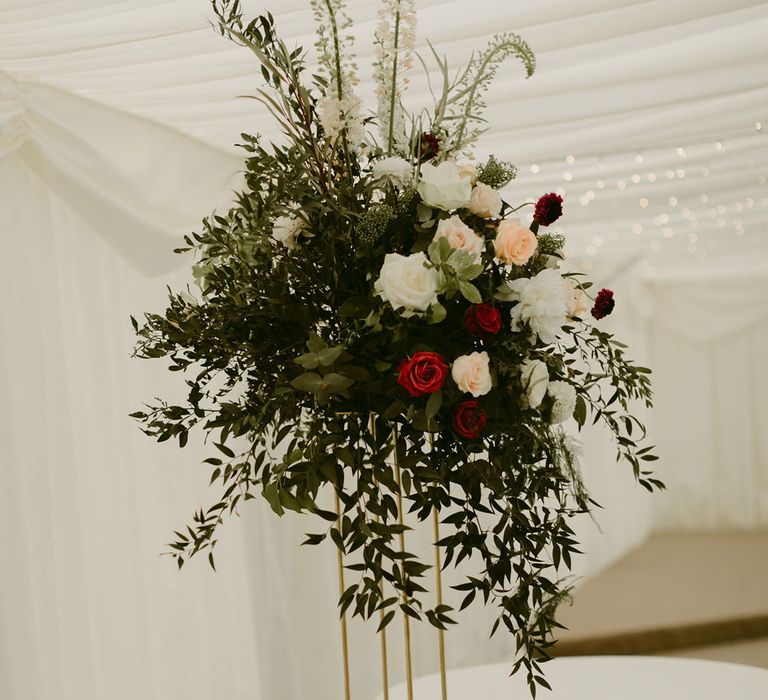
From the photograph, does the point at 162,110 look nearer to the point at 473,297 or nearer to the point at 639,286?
the point at 473,297

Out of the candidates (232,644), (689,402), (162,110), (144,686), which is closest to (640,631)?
(689,402)

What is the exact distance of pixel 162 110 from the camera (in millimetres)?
2316

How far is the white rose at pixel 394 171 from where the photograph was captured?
1.07 metres

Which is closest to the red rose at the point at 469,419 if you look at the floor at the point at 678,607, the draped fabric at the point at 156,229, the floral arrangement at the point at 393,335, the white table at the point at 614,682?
the floral arrangement at the point at 393,335

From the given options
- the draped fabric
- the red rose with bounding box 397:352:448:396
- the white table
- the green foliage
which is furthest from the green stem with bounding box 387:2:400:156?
the white table

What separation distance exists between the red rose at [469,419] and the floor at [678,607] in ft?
11.8

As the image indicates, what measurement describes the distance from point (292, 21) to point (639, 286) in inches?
159

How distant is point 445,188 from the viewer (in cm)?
102

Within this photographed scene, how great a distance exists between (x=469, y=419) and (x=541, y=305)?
6.1 inches

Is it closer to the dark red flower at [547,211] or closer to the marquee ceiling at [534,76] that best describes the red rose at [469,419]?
the dark red flower at [547,211]

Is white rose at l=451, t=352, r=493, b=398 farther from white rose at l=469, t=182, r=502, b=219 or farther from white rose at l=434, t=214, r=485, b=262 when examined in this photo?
white rose at l=469, t=182, r=502, b=219

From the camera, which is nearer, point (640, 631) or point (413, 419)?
point (413, 419)

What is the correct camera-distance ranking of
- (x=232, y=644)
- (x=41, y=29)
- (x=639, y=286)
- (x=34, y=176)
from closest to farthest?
(x=41, y=29), (x=34, y=176), (x=232, y=644), (x=639, y=286)

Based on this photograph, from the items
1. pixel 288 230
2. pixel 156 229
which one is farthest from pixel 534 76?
pixel 288 230
